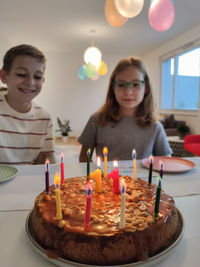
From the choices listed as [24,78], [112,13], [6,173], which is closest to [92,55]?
[112,13]

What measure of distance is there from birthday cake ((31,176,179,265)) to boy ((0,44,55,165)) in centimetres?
92

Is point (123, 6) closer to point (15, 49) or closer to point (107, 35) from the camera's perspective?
point (15, 49)

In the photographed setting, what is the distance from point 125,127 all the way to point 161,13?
1.87 metres

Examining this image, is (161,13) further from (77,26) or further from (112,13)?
(77,26)

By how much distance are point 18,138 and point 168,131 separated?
432 cm

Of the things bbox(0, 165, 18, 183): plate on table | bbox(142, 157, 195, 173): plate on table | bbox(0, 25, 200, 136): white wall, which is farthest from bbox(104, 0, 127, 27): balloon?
bbox(0, 25, 200, 136): white wall

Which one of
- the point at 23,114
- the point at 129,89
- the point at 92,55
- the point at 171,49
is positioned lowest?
the point at 23,114

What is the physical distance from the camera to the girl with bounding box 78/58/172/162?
61.3 inches

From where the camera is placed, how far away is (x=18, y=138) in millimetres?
1448

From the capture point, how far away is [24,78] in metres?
1.33

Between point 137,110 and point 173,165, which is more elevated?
point 137,110

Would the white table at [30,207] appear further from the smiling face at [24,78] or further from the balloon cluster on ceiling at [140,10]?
the balloon cluster on ceiling at [140,10]

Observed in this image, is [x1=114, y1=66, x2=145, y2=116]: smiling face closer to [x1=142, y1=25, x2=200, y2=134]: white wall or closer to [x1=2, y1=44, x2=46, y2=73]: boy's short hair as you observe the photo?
[x1=2, y1=44, x2=46, y2=73]: boy's short hair

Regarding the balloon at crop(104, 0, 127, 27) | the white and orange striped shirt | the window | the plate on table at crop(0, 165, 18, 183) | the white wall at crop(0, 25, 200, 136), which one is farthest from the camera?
the white wall at crop(0, 25, 200, 136)
